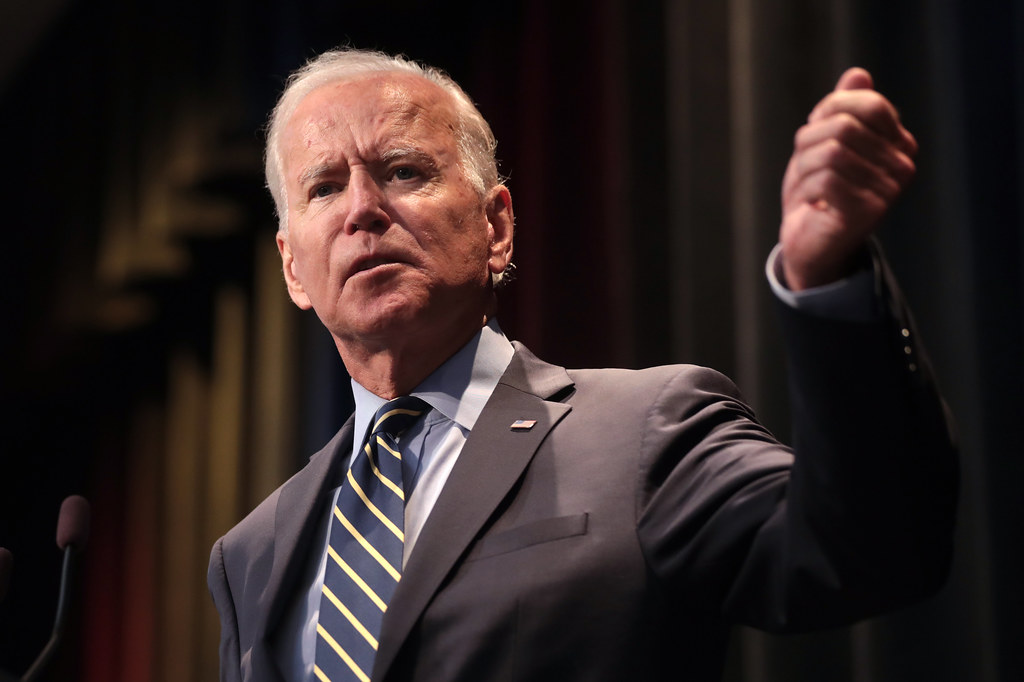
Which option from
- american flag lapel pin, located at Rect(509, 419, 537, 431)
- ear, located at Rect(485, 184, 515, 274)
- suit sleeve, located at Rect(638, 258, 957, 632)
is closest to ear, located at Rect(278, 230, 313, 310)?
ear, located at Rect(485, 184, 515, 274)

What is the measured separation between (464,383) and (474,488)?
0.26 metres

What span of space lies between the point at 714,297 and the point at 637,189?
0.34 meters

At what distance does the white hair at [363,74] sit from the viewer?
66.3 inches

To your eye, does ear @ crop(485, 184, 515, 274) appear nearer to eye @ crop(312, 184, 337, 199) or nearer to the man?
the man

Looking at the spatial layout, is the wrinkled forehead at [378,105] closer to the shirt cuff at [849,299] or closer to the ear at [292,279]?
the ear at [292,279]

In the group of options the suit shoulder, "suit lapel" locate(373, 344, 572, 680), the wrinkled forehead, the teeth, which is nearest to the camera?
"suit lapel" locate(373, 344, 572, 680)

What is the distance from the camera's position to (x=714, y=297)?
2135mm

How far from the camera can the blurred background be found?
1720 millimetres

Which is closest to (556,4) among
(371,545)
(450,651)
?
(371,545)

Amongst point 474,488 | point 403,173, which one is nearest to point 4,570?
point 474,488

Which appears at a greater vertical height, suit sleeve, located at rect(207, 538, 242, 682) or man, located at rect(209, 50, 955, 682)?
man, located at rect(209, 50, 955, 682)

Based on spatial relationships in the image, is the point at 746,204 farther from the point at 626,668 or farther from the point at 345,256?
the point at 626,668

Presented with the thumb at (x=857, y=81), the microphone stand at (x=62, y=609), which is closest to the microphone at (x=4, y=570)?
the microphone stand at (x=62, y=609)

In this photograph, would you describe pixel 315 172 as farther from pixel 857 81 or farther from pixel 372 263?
pixel 857 81
